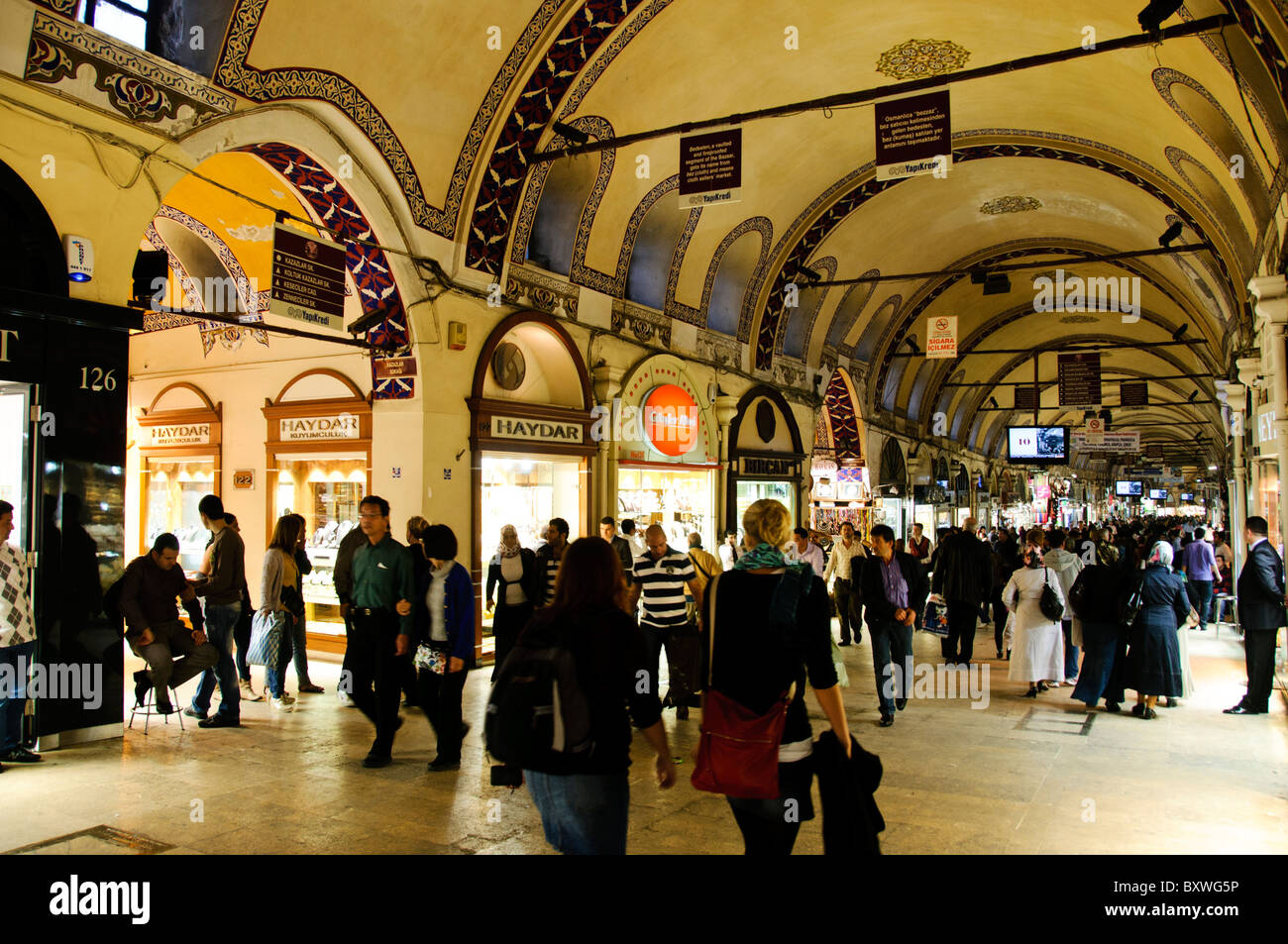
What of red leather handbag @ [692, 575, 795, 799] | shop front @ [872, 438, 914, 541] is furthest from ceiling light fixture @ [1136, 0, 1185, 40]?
shop front @ [872, 438, 914, 541]

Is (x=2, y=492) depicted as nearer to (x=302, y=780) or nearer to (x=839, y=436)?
(x=302, y=780)

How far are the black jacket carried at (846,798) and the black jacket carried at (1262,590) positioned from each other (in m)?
5.62

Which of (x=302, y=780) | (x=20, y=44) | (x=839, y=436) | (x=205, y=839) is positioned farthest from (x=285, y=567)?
(x=839, y=436)

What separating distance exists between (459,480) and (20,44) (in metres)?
5.21

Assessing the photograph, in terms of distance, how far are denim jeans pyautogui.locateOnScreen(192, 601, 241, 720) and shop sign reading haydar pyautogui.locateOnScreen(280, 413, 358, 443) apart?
3126 mm

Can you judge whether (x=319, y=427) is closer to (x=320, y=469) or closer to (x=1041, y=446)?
(x=320, y=469)

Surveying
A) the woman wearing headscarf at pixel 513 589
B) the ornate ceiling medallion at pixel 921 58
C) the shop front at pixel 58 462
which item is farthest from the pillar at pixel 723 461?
the shop front at pixel 58 462

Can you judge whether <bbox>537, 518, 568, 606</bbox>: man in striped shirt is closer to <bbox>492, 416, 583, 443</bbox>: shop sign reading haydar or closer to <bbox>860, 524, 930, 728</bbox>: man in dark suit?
<bbox>860, 524, 930, 728</bbox>: man in dark suit

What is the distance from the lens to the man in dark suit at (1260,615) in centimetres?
715

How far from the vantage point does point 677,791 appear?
5270mm

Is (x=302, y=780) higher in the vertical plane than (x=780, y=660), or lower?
lower

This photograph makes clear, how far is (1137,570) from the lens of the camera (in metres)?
7.41

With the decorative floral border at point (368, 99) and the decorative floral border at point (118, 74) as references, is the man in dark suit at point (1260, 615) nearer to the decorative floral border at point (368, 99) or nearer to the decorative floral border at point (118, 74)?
the decorative floral border at point (368, 99)

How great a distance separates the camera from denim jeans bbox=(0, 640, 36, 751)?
5.63m
